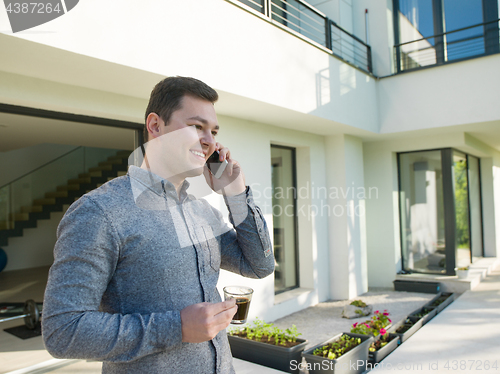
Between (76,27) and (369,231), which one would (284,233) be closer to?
(369,231)

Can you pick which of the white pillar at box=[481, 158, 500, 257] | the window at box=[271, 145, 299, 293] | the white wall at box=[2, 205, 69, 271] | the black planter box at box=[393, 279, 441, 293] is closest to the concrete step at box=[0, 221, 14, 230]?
the white wall at box=[2, 205, 69, 271]

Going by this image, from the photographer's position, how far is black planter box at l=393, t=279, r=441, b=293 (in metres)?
5.72

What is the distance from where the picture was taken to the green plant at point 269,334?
3.12 metres

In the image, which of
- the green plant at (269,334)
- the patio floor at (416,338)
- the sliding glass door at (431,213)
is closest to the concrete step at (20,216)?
the patio floor at (416,338)

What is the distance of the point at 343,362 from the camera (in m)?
2.75

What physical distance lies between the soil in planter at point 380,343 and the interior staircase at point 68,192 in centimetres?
677

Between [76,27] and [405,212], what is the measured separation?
5972 mm

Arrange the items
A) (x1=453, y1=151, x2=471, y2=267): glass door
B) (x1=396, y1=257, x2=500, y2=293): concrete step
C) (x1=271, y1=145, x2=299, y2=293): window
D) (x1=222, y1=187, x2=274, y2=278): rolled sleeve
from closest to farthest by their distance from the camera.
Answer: (x1=222, y1=187, x2=274, y2=278): rolled sleeve
(x1=271, y1=145, x2=299, y2=293): window
(x1=396, y1=257, x2=500, y2=293): concrete step
(x1=453, y1=151, x2=471, y2=267): glass door

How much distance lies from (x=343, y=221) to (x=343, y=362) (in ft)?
10.3

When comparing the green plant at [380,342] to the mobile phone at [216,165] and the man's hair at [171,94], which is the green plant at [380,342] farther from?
the man's hair at [171,94]

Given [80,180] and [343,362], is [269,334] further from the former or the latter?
[80,180]

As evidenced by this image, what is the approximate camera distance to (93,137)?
217 inches

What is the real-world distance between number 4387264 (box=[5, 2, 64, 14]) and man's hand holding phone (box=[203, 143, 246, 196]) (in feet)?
5.08

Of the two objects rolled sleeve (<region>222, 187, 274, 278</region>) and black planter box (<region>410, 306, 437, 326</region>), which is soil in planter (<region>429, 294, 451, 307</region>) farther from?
rolled sleeve (<region>222, 187, 274, 278</region>)
